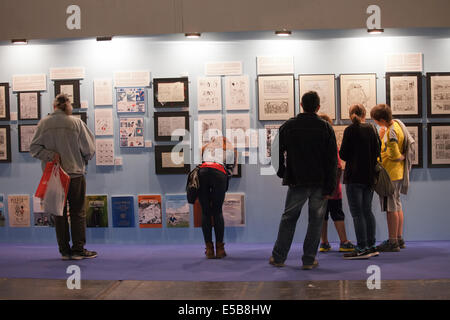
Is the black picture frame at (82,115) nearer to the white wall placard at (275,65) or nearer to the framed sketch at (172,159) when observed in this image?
the framed sketch at (172,159)

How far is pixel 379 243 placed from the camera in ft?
22.2

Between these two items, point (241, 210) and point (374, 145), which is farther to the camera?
point (241, 210)

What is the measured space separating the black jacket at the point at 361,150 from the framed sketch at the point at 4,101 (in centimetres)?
441

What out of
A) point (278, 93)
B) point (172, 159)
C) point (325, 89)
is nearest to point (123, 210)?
point (172, 159)

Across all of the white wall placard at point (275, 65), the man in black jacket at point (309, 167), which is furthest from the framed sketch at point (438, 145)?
the man in black jacket at point (309, 167)

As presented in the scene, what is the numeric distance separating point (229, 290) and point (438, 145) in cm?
361

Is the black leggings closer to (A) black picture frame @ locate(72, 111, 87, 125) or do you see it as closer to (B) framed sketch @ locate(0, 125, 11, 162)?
(A) black picture frame @ locate(72, 111, 87, 125)

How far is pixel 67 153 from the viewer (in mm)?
6070

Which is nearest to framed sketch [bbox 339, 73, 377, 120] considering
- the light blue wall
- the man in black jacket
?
the light blue wall

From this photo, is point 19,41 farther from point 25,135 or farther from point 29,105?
point 25,135

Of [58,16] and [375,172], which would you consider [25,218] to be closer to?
[58,16]

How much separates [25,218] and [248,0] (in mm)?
4058

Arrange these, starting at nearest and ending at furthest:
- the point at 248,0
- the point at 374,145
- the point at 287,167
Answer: the point at 287,167 → the point at 374,145 → the point at 248,0

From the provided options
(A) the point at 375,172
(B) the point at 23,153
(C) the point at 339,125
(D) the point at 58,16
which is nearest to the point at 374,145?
(A) the point at 375,172
